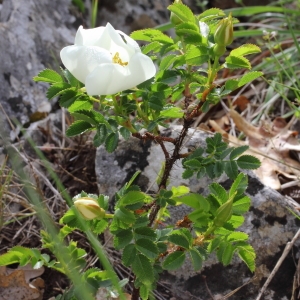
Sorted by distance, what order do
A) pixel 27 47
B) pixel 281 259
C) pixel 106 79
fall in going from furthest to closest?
pixel 27 47 < pixel 281 259 < pixel 106 79

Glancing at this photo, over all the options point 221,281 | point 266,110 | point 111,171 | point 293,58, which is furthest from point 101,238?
point 293,58

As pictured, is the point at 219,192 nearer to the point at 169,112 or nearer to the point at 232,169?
the point at 232,169

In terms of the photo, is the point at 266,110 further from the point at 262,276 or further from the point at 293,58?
the point at 262,276

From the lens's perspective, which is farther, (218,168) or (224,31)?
(218,168)

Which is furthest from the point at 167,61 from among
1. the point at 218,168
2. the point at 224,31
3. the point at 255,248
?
the point at 255,248

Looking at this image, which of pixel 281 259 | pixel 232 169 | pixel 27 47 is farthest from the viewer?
pixel 27 47

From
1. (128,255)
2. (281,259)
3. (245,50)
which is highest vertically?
(245,50)

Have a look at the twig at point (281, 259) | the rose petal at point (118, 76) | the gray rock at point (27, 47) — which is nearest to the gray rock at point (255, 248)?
the twig at point (281, 259)

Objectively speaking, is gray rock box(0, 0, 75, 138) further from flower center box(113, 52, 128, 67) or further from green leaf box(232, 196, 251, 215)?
green leaf box(232, 196, 251, 215)
